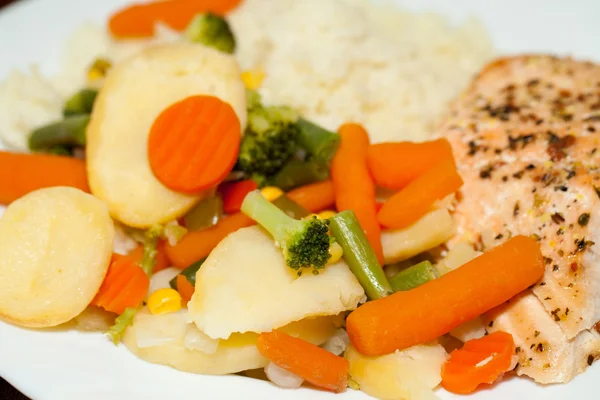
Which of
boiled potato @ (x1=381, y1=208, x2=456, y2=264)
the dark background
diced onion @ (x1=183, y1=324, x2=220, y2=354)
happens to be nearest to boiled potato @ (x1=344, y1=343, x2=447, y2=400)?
boiled potato @ (x1=381, y1=208, x2=456, y2=264)

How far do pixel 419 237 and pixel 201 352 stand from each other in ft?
4.43

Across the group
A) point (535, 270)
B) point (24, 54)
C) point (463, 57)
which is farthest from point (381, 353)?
point (24, 54)

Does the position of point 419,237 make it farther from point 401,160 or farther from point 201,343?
point 201,343

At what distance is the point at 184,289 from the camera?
342 centimetres

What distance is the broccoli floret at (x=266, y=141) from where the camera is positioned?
3.90 m

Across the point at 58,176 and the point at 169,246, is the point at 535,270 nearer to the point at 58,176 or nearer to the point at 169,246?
the point at 169,246

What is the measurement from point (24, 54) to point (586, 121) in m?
4.27

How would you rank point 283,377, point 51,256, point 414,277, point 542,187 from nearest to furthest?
point 283,377, point 51,256, point 414,277, point 542,187

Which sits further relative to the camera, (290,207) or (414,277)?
(290,207)

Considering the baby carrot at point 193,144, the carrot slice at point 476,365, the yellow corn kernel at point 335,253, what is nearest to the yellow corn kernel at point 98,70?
the baby carrot at point 193,144

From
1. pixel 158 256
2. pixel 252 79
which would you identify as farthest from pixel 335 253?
pixel 252 79

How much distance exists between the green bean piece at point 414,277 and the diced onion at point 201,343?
980 millimetres

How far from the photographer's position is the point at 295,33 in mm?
4809

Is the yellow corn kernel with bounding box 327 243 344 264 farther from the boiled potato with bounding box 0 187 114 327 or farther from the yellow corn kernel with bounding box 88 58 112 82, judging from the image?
the yellow corn kernel with bounding box 88 58 112 82
